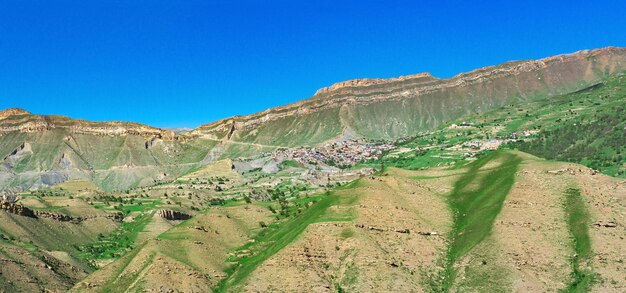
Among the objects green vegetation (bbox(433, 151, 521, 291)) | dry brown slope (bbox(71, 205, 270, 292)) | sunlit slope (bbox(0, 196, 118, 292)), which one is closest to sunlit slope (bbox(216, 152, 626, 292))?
green vegetation (bbox(433, 151, 521, 291))

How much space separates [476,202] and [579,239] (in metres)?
17.3

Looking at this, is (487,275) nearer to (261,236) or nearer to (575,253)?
(575,253)

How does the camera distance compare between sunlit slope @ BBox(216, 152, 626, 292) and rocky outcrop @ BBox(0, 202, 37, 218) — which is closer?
sunlit slope @ BBox(216, 152, 626, 292)

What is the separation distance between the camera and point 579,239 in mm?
67188

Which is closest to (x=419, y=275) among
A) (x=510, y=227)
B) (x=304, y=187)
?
(x=510, y=227)

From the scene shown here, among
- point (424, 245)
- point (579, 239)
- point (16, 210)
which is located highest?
point (16, 210)

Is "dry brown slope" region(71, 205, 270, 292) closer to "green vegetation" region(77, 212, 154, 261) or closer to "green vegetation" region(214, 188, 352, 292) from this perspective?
"green vegetation" region(214, 188, 352, 292)

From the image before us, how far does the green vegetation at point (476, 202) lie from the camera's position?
6969 centimetres

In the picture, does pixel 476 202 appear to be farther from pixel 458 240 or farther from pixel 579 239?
pixel 579 239

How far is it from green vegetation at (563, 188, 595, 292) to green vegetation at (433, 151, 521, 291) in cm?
782

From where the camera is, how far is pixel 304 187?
194625mm

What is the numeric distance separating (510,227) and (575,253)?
7422 mm

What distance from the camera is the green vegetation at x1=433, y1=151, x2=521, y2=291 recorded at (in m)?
69.7

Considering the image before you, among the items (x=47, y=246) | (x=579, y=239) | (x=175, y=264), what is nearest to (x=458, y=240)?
(x=579, y=239)
